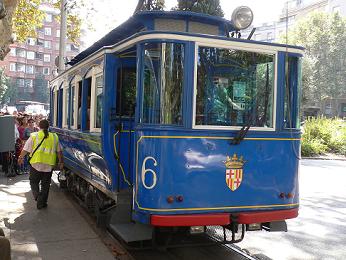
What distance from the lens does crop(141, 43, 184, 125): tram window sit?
16.5 feet

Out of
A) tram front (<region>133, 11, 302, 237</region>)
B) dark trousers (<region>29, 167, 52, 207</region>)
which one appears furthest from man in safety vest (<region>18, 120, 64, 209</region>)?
tram front (<region>133, 11, 302, 237</region>)

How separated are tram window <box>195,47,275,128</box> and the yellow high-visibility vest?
14.0ft

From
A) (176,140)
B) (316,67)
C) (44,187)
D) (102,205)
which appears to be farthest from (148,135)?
(316,67)

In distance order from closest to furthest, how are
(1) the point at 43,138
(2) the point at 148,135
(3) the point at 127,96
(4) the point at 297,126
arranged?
(2) the point at 148,135, (4) the point at 297,126, (3) the point at 127,96, (1) the point at 43,138

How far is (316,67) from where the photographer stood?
164 feet

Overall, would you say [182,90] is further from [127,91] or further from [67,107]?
[67,107]

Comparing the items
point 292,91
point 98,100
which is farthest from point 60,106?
point 292,91

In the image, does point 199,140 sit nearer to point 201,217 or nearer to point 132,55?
point 201,217

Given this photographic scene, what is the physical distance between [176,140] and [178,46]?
3.38ft

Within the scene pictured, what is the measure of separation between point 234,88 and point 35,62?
87500mm

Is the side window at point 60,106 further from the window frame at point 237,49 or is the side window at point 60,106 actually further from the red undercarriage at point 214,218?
the red undercarriage at point 214,218

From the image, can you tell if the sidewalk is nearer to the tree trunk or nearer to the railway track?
the railway track

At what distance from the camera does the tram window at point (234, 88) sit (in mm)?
5223

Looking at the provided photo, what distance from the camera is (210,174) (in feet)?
17.1
